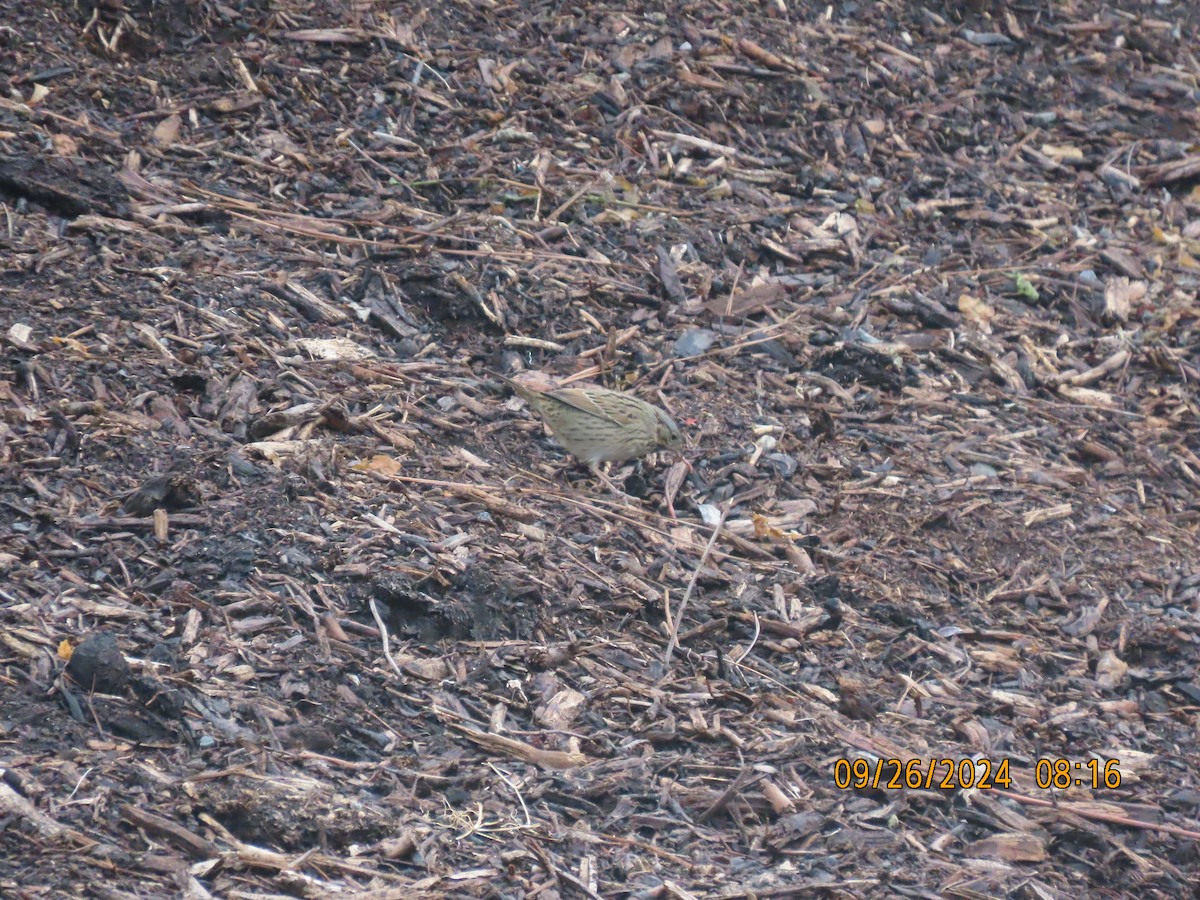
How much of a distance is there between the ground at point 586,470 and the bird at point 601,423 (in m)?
0.14

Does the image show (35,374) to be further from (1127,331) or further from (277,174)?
(1127,331)

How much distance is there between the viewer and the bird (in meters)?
6.09

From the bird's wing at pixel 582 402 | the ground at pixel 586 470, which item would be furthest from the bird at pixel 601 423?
the ground at pixel 586 470

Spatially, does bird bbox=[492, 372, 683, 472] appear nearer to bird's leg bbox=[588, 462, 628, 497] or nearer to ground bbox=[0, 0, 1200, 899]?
bird's leg bbox=[588, 462, 628, 497]

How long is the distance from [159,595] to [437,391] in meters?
2.05

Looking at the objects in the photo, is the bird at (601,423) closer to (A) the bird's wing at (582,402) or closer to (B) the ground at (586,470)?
(A) the bird's wing at (582,402)

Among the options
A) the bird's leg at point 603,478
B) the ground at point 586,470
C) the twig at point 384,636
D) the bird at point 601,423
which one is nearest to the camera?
the ground at point 586,470

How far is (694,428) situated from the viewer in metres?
6.72

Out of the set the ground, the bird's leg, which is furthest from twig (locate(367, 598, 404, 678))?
the bird's leg

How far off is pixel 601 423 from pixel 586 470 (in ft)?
1.11

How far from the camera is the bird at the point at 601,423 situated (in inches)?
240

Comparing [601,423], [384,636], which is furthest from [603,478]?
[384,636]

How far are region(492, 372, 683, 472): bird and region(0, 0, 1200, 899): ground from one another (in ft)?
0.47

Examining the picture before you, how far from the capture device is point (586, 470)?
6324 millimetres
